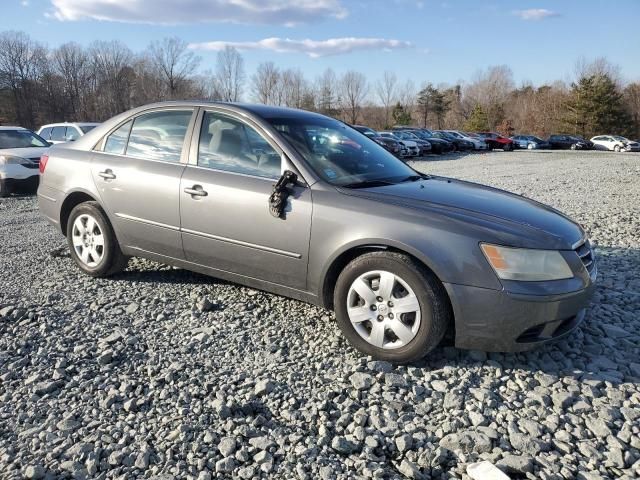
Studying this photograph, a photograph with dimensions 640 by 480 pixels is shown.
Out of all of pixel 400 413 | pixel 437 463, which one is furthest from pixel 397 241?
pixel 437 463

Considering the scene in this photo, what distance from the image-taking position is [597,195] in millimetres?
10656

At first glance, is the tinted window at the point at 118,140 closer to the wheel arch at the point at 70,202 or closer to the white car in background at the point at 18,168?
the wheel arch at the point at 70,202

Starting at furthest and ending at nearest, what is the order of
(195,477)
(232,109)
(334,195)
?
(232,109) → (334,195) → (195,477)

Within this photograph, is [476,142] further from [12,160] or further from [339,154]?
[339,154]

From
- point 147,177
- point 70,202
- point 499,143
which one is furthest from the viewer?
point 499,143

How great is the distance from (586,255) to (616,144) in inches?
1880

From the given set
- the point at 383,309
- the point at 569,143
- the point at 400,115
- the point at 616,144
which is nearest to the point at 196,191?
the point at 383,309

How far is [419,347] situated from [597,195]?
9403 mm

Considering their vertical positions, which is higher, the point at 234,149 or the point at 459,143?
the point at 234,149

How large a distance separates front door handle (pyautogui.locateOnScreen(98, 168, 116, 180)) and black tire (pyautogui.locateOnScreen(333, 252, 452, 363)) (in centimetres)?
241

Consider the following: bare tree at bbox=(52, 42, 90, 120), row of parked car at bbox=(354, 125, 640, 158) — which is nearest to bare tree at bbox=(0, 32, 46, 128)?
bare tree at bbox=(52, 42, 90, 120)

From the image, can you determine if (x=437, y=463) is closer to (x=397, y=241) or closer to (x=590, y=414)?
(x=590, y=414)

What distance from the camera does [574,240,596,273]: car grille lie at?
10.6 feet

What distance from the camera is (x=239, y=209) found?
3.67 m
